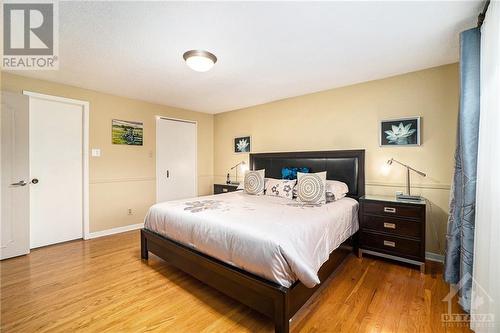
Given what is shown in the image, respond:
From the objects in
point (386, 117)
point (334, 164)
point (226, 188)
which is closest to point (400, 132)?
point (386, 117)

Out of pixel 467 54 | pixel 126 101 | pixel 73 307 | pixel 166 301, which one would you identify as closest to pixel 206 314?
pixel 166 301

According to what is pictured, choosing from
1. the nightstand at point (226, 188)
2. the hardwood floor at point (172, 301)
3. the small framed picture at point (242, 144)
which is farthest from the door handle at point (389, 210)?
the small framed picture at point (242, 144)

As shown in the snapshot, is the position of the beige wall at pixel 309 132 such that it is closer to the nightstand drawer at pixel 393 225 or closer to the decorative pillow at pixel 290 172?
the decorative pillow at pixel 290 172

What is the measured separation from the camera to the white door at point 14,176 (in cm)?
278

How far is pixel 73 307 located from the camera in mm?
1879

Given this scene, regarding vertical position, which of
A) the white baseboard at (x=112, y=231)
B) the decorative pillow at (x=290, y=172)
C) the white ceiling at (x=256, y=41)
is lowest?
the white baseboard at (x=112, y=231)

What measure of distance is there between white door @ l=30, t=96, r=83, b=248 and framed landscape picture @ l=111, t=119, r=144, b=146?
0.47 meters

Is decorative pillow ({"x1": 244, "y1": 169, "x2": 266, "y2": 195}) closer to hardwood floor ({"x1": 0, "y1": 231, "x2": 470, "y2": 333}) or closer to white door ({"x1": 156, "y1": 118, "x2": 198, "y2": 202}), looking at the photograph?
hardwood floor ({"x1": 0, "y1": 231, "x2": 470, "y2": 333})

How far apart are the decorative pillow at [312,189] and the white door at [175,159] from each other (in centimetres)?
279

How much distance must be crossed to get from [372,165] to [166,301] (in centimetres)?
298

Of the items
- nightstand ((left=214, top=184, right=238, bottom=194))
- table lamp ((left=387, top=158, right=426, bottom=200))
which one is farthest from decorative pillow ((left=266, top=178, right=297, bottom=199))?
table lamp ((left=387, top=158, right=426, bottom=200))

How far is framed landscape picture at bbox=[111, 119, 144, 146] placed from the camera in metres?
3.85

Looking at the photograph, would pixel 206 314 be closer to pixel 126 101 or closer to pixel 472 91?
pixel 472 91

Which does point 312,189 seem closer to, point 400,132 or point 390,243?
point 390,243
